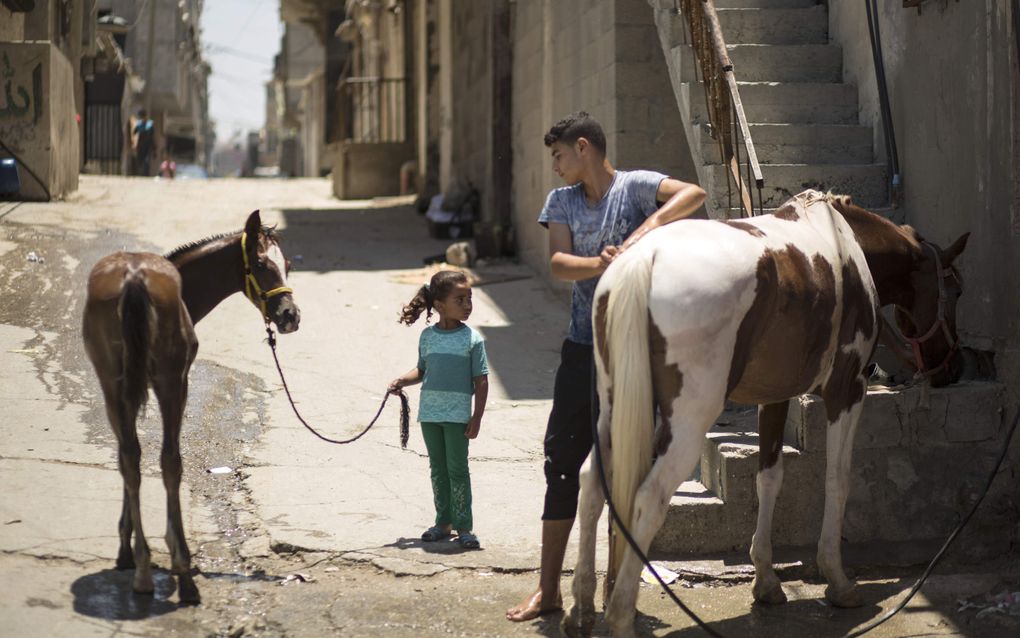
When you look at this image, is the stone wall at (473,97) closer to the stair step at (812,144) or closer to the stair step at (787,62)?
the stair step at (787,62)

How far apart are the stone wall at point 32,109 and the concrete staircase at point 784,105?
8916 millimetres

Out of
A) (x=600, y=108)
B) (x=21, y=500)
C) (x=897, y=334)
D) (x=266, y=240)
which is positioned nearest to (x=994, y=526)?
(x=897, y=334)

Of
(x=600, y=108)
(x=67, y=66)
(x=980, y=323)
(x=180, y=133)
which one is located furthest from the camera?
(x=180, y=133)

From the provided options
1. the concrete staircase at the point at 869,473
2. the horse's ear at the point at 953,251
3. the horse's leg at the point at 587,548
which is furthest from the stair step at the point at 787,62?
the horse's leg at the point at 587,548

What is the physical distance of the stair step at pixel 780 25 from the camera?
31.1ft

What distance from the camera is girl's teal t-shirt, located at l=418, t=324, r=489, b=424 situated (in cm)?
568

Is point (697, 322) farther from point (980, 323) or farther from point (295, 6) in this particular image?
point (295, 6)

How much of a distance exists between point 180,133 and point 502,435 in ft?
177

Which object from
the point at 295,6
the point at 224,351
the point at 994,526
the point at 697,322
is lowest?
the point at 994,526

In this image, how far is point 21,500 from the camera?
5934 mm

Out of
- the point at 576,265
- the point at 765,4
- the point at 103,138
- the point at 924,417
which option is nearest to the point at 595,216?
the point at 576,265

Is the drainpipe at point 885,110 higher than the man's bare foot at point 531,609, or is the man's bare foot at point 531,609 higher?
the drainpipe at point 885,110

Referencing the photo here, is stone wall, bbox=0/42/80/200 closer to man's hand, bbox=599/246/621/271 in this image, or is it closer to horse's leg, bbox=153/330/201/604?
horse's leg, bbox=153/330/201/604

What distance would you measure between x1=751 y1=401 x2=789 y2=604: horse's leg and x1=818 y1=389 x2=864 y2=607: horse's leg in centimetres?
22
